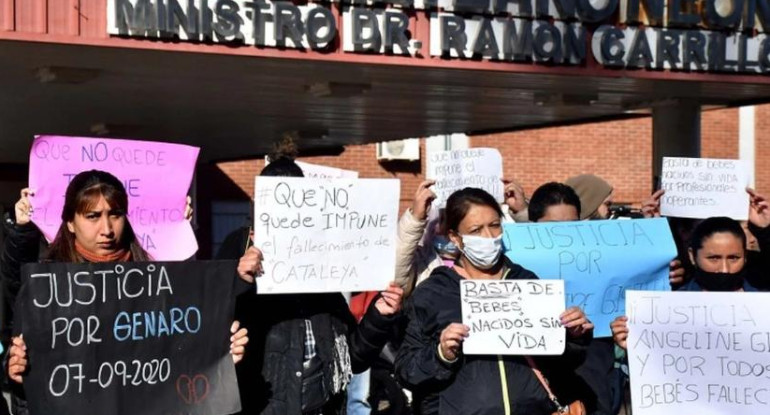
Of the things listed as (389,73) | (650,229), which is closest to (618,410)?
(650,229)

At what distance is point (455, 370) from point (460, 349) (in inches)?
4.6

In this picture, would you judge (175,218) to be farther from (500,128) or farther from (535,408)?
(500,128)

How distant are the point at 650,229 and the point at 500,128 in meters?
8.99

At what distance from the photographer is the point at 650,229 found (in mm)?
5953

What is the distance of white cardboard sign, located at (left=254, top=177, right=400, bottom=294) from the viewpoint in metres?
5.18

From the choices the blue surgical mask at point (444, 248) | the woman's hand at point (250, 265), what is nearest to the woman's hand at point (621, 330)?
the blue surgical mask at point (444, 248)

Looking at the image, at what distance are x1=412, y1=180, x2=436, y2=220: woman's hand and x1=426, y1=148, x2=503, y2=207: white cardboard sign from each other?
7.26 feet

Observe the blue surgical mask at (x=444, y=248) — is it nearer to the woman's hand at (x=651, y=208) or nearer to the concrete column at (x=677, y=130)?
the woman's hand at (x=651, y=208)

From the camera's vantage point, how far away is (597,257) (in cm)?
584

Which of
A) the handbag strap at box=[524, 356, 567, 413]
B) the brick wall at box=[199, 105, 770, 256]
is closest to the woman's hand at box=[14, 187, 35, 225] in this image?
the handbag strap at box=[524, 356, 567, 413]

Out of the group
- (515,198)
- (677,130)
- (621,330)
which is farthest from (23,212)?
(677,130)

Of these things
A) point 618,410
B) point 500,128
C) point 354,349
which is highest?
point 500,128

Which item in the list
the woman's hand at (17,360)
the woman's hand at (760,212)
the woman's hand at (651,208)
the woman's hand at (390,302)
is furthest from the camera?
the woman's hand at (651,208)

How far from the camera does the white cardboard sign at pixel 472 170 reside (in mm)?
8305
